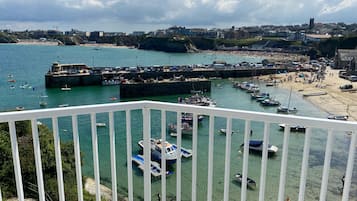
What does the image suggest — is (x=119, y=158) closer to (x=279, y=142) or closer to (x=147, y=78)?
(x=279, y=142)

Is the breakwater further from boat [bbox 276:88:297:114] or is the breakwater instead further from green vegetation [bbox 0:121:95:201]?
green vegetation [bbox 0:121:95:201]

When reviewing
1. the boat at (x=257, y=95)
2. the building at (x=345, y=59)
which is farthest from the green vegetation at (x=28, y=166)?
the building at (x=345, y=59)

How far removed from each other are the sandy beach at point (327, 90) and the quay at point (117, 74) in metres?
4.15

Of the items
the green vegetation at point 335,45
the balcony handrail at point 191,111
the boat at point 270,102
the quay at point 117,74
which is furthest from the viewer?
the green vegetation at point 335,45

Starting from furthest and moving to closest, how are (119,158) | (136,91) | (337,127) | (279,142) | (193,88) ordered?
A: (193,88) < (136,91) < (279,142) < (119,158) < (337,127)

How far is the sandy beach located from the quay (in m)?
4.15

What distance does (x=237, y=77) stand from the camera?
119 feet

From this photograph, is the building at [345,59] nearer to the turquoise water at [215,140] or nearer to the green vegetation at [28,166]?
the turquoise water at [215,140]

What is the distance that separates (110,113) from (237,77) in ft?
116

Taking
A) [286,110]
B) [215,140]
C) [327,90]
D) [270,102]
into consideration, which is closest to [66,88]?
[270,102]

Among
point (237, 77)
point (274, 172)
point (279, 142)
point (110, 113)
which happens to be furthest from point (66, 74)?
point (110, 113)

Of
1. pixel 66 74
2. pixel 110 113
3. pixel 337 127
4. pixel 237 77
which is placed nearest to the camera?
pixel 337 127

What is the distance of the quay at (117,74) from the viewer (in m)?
28.7

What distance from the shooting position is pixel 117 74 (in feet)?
Answer: 103
